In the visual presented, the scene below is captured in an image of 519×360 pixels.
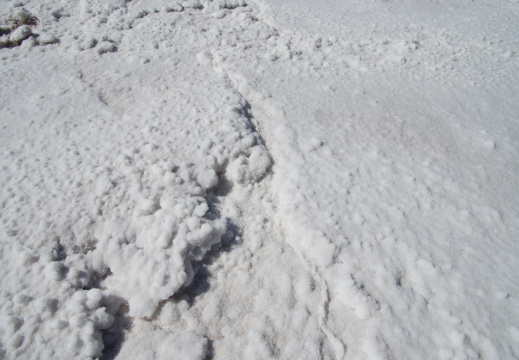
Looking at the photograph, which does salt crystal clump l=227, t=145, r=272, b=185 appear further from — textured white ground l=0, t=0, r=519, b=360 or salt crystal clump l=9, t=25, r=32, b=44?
salt crystal clump l=9, t=25, r=32, b=44

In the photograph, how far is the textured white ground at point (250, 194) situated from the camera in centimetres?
75

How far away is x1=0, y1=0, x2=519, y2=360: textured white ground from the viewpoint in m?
0.75

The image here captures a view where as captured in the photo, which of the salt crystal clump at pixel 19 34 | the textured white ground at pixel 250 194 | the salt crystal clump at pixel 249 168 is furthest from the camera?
the salt crystal clump at pixel 19 34

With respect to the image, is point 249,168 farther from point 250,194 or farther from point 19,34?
point 19,34

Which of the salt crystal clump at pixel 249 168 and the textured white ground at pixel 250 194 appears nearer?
the textured white ground at pixel 250 194

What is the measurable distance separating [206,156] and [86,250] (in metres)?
0.40

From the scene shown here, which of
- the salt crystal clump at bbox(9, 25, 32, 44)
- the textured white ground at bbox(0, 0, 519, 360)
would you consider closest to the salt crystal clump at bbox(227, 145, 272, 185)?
the textured white ground at bbox(0, 0, 519, 360)

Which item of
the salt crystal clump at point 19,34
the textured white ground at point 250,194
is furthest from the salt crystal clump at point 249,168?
the salt crystal clump at point 19,34

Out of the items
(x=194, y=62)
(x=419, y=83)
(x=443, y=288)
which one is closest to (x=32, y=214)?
(x=194, y=62)

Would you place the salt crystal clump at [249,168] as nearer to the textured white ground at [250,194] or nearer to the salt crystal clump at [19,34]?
the textured white ground at [250,194]

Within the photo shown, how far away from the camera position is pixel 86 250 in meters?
0.86

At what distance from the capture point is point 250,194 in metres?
1.01

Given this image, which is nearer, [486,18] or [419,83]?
[419,83]

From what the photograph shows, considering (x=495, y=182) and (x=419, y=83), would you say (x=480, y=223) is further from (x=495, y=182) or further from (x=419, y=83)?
(x=419, y=83)
